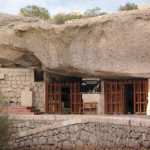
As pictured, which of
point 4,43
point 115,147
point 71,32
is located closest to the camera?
point 115,147

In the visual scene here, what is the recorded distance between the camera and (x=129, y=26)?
1425cm

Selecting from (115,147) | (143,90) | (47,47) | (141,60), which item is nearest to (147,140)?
(115,147)

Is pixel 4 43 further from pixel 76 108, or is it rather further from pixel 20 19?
pixel 76 108

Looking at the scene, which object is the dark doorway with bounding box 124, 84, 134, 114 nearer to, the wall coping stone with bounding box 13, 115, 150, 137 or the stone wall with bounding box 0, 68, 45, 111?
the stone wall with bounding box 0, 68, 45, 111

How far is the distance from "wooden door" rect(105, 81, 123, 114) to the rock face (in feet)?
2.93

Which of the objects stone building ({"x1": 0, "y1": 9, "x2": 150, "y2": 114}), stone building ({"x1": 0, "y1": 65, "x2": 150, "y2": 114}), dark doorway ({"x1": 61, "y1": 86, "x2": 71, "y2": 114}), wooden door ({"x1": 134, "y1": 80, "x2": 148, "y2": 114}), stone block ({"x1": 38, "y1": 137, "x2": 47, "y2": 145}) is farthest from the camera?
dark doorway ({"x1": 61, "y1": 86, "x2": 71, "y2": 114})

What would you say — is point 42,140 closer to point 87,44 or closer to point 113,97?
point 87,44

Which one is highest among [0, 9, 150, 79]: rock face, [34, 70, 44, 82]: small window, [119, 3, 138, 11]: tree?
[119, 3, 138, 11]: tree

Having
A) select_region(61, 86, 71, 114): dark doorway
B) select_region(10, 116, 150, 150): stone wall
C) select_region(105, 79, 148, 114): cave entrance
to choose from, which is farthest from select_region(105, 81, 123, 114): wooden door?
select_region(10, 116, 150, 150): stone wall

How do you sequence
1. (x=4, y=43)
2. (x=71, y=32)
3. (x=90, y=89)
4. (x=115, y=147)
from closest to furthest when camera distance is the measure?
(x=115, y=147) → (x=71, y=32) → (x=4, y=43) → (x=90, y=89)

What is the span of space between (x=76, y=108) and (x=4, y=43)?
5139 mm

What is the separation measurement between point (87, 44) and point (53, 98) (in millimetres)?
4516

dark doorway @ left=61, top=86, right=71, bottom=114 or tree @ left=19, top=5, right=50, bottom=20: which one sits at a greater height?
tree @ left=19, top=5, right=50, bottom=20

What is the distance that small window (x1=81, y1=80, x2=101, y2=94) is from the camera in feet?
57.0
